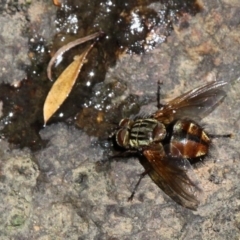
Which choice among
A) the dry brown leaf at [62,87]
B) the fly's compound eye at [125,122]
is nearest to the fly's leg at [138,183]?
the fly's compound eye at [125,122]

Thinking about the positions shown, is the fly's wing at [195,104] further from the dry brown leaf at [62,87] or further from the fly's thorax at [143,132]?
the dry brown leaf at [62,87]

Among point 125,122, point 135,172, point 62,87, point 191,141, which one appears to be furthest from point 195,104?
point 62,87

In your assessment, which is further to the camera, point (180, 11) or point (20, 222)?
point (180, 11)

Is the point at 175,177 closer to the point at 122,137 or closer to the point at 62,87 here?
the point at 122,137

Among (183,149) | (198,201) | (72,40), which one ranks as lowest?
(198,201)

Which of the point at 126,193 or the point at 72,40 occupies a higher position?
the point at 72,40

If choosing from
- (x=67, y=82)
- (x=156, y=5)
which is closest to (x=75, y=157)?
(x=67, y=82)

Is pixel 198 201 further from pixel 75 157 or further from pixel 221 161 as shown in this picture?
pixel 75 157
